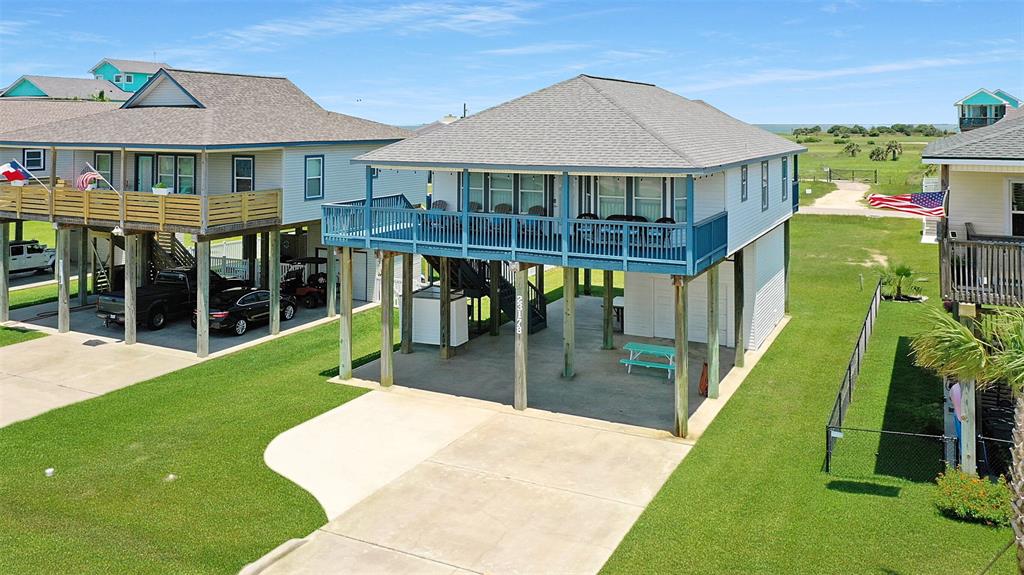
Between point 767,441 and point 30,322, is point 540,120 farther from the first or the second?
point 30,322

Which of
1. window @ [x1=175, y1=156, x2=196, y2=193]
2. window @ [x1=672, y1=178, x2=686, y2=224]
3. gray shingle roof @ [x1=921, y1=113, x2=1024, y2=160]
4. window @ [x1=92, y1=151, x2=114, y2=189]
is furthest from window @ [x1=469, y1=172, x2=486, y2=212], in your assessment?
window @ [x1=92, y1=151, x2=114, y2=189]

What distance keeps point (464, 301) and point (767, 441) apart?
10685 millimetres

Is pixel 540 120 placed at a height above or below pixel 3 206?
above

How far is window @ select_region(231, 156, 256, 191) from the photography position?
90.7 ft

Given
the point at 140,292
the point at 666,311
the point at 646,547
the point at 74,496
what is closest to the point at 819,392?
the point at 666,311

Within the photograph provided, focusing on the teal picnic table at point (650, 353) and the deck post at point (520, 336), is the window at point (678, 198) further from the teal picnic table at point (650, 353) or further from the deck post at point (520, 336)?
the deck post at point (520, 336)

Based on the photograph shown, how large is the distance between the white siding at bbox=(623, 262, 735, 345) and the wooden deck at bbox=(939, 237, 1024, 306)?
10267 mm

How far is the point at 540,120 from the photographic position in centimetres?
2148

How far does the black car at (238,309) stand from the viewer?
26.6m

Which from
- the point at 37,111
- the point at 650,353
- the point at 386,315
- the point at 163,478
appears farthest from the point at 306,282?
the point at 37,111

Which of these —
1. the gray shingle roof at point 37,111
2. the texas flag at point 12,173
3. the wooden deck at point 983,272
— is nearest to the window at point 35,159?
the gray shingle roof at point 37,111

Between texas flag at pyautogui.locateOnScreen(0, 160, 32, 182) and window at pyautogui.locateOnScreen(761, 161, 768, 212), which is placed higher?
texas flag at pyautogui.locateOnScreen(0, 160, 32, 182)

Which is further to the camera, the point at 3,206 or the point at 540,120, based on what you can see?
the point at 3,206

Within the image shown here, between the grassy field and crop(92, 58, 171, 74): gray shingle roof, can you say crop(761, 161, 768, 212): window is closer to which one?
the grassy field
